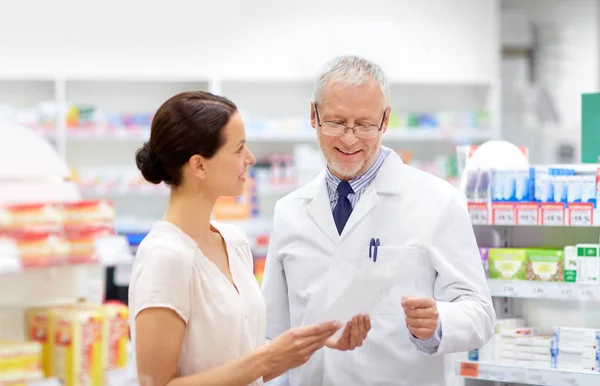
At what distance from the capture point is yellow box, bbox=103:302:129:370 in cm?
312

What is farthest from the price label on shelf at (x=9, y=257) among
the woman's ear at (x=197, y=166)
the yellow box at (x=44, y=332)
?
the woman's ear at (x=197, y=166)

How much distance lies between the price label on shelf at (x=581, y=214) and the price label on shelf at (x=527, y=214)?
11cm

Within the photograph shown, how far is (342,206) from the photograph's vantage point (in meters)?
2.45

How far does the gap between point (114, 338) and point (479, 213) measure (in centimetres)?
143

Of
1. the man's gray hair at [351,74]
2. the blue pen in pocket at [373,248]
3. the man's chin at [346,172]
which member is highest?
the man's gray hair at [351,74]

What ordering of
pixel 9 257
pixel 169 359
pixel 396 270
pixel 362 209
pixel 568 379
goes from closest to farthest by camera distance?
pixel 169 359 < pixel 396 270 < pixel 362 209 < pixel 568 379 < pixel 9 257

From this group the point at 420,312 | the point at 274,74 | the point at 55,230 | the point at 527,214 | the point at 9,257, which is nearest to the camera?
the point at 420,312

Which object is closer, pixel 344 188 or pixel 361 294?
pixel 361 294

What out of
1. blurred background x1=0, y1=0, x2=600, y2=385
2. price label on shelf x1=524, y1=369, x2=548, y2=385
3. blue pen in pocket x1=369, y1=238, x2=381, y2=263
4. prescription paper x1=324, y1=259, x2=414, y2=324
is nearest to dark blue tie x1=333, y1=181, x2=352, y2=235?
blue pen in pocket x1=369, y1=238, x2=381, y2=263

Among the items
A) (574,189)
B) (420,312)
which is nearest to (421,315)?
(420,312)

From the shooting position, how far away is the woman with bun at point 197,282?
5.97ft

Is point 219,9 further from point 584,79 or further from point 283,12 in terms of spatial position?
point 584,79

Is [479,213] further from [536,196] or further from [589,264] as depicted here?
[589,264]

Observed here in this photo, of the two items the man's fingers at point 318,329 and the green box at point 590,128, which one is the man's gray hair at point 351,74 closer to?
the man's fingers at point 318,329
